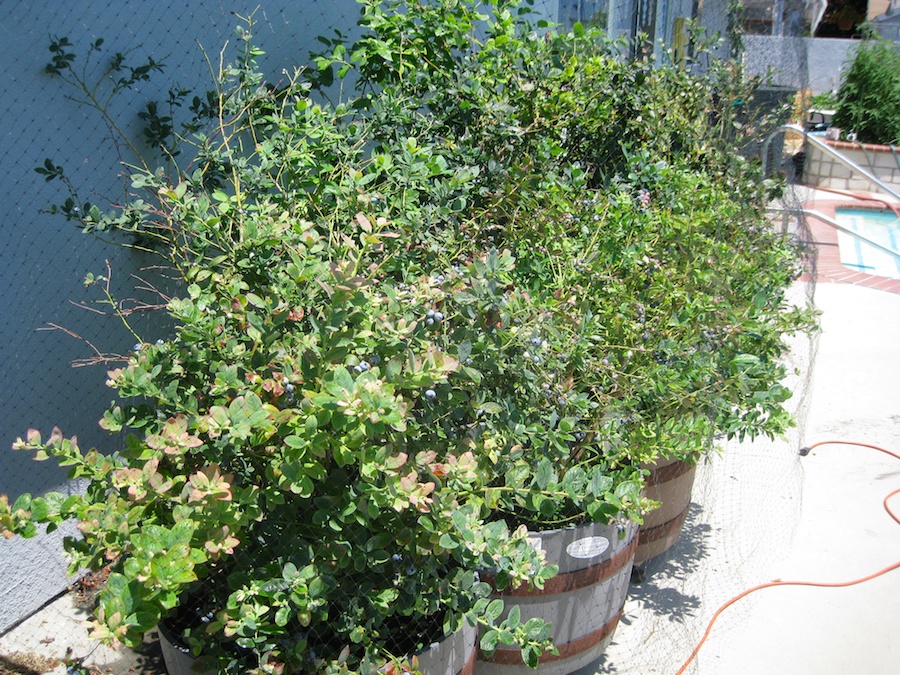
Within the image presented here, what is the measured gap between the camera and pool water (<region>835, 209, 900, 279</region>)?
27.0 feet

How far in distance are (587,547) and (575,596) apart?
0.15 m

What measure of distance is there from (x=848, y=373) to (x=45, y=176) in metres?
4.83

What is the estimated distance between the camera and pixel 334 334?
5.27ft

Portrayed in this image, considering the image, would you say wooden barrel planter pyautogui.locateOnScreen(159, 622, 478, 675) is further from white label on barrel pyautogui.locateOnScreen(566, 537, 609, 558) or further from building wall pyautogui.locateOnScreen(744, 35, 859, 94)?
building wall pyautogui.locateOnScreen(744, 35, 859, 94)

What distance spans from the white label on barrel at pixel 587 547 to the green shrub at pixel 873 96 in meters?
11.3

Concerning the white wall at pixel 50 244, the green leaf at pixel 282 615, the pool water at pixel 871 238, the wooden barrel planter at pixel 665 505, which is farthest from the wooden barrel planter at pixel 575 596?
the pool water at pixel 871 238

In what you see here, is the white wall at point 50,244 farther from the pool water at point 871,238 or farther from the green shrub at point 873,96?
the green shrub at point 873,96

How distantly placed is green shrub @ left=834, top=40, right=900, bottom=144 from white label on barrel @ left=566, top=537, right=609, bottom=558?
11298 mm

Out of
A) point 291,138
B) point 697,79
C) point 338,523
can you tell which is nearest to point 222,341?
point 338,523

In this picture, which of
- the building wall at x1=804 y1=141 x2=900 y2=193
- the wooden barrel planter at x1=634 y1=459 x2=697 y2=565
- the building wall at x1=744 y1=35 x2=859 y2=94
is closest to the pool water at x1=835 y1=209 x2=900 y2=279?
the building wall at x1=804 y1=141 x2=900 y2=193

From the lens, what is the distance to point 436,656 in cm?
184

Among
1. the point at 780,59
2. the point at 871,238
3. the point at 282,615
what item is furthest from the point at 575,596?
the point at 871,238

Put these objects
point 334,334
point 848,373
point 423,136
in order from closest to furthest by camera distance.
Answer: point 334,334, point 423,136, point 848,373

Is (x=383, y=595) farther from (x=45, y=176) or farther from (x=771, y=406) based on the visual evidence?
(x=45, y=176)
